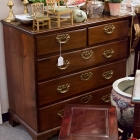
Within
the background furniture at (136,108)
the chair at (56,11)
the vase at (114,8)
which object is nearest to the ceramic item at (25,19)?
the chair at (56,11)

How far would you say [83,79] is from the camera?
2.40m

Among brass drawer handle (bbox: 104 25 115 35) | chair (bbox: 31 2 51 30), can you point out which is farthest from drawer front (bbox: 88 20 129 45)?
chair (bbox: 31 2 51 30)

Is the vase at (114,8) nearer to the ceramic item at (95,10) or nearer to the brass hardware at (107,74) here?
the ceramic item at (95,10)

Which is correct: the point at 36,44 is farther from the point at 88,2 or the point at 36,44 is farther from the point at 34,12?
the point at 88,2

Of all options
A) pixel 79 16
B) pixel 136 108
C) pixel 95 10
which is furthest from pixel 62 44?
pixel 136 108

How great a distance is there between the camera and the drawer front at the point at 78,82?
7.28 feet

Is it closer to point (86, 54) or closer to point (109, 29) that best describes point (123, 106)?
point (86, 54)

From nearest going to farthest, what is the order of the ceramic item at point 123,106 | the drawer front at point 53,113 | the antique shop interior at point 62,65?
the ceramic item at point 123,106
the antique shop interior at point 62,65
the drawer front at point 53,113

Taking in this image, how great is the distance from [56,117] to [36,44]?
61cm

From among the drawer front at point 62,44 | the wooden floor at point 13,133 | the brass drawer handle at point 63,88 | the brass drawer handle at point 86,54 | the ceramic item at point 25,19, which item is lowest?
the wooden floor at point 13,133

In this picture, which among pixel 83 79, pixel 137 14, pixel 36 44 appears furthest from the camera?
pixel 137 14

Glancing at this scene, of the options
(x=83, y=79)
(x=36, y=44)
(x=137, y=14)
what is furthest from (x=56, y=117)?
(x=137, y=14)

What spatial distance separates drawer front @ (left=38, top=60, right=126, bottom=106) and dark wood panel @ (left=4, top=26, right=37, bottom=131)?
0.31 ft

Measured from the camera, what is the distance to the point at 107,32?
2.43m
